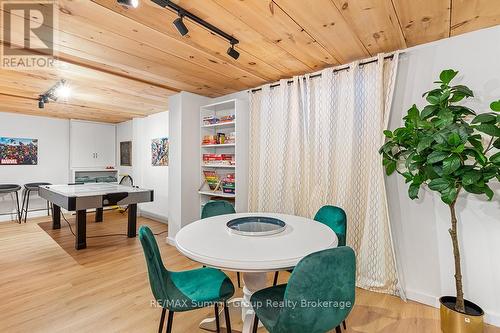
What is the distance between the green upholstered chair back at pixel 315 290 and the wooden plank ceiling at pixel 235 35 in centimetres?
158

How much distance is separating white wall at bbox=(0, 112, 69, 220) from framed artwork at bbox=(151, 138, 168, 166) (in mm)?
2281

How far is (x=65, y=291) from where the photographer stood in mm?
2447

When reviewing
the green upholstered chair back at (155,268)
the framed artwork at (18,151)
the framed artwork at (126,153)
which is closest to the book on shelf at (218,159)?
the green upholstered chair back at (155,268)

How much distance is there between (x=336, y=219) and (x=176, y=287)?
4.53 ft

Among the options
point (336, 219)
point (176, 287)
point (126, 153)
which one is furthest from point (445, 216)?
point (126, 153)

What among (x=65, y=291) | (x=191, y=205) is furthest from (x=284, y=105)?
(x=65, y=291)

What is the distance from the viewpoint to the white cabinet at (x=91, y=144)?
5.91m

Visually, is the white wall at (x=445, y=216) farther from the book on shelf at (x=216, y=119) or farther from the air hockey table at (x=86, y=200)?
the air hockey table at (x=86, y=200)

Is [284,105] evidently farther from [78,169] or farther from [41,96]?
[78,169]

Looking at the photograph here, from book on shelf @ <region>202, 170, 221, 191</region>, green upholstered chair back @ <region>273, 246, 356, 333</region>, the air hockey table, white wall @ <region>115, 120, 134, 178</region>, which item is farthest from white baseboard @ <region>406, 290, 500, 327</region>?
white wall @ <region>115, 120, 134, 178</region>

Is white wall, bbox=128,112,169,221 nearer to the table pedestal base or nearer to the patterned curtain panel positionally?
the patterned curtain panel

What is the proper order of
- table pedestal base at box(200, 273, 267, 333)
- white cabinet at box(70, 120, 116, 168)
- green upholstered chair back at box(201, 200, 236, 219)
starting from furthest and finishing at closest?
1. white cabinet at box(70, 120, 116, 168)
2. green upholstered chair back at box(201, 200, 236, 219)
3. table pedestal base at box(200, 273, 267, 333)

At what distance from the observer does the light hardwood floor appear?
6.41 feet

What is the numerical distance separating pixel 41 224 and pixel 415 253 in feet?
20.2
